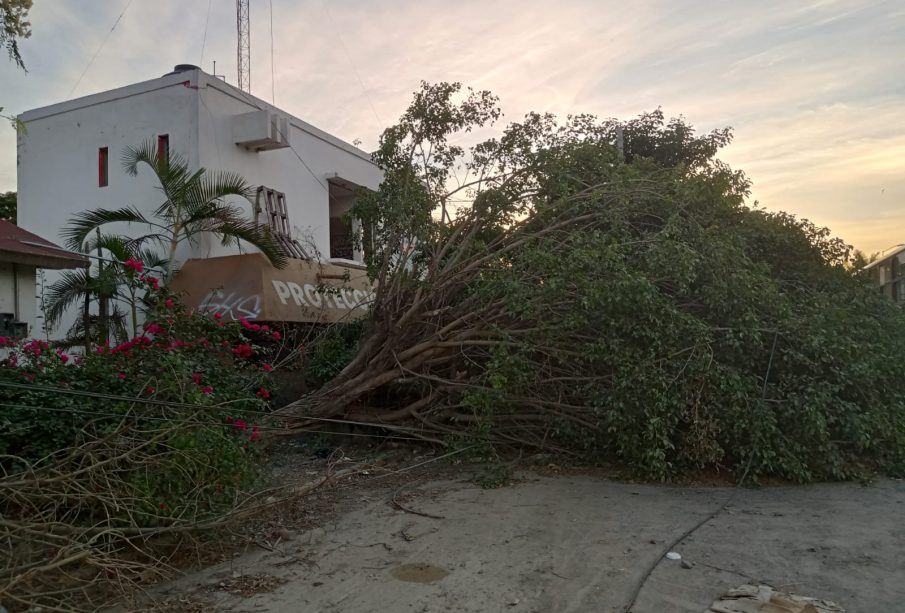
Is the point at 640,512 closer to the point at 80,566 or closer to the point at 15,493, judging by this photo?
the point at 80,566

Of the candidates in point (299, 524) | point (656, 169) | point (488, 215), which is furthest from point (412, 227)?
point (299, 524)

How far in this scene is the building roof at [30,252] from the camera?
7168 millimetres

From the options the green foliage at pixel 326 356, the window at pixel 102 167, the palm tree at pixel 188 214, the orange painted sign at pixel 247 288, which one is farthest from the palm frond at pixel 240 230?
the window at pixel 102 167

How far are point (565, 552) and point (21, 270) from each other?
21.9 ft

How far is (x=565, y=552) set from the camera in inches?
200

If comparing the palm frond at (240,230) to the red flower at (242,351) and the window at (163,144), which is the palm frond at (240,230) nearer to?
the window at (163,144)

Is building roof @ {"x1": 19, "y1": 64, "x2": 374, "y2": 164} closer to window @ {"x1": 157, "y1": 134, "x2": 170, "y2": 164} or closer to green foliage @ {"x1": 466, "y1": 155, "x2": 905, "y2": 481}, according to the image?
window @ {"x1": 157, "y1": 134, "x2": 170, "y2": 164}

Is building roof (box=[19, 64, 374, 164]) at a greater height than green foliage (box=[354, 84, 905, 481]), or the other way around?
building roof (box=[19, 64, 374, 164])

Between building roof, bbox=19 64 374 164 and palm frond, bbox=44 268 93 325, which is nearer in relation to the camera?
palm frond, bbox=44 268 93 325

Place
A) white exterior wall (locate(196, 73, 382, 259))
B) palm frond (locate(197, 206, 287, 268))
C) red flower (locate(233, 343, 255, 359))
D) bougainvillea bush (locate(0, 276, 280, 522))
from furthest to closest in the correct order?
white exterior wall (locate(196, 73, 382, 259)), palm frond (locate(197, 206, 287, 268)), red flower (locate(233, 343, 255, 359)), bougainvillea bush (locate(0, 276, 280, 522))

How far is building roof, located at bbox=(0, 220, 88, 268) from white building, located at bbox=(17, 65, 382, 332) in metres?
3.88

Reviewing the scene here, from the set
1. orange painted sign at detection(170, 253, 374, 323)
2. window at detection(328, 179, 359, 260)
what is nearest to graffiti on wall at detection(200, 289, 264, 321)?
orange painted sign at detection(170, 253, 374, 323)

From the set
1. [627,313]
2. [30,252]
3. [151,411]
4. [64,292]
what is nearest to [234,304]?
[64,292]

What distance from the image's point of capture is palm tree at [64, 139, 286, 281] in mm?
10945
